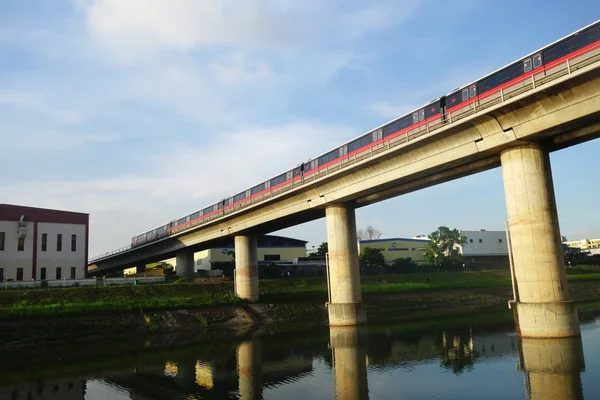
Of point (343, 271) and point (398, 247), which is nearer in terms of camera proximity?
point (343, 271)

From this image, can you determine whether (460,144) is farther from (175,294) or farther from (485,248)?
(485,248)

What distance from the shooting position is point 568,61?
2445 cm

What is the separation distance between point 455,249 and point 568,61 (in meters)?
83.0

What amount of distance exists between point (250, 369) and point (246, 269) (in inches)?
1295

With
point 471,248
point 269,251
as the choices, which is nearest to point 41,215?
point 269,251

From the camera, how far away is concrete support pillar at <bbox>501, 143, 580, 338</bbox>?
1080 inches

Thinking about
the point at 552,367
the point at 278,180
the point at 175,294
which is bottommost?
the point at 552,367

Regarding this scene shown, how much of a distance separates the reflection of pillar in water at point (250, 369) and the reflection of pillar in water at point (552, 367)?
11.0m

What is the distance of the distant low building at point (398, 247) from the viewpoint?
105500 mm

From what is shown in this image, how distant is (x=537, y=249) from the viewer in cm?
2817

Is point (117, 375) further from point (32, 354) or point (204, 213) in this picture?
point (204, 213)

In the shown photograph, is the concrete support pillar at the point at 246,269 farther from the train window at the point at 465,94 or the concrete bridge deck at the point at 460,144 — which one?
the train window at the point at 465,94

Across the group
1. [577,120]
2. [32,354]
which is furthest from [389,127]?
[32,354]

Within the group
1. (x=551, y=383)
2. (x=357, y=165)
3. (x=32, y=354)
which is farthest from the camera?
(x=357, y=165)
